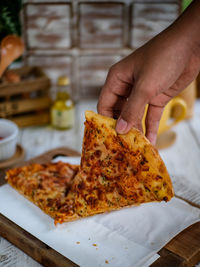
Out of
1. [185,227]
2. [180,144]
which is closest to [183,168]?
[180,144]

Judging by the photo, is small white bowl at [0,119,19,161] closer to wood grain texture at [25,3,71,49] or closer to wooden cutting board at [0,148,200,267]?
wooden cutting board at [0,148,200,267]

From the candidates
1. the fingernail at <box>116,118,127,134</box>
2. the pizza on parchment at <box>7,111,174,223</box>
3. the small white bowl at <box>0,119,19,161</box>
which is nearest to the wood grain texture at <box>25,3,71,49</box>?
the small white bowl at <box>0,119,19,161</box>

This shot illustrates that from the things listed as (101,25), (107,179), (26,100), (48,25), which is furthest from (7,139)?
(101,25)

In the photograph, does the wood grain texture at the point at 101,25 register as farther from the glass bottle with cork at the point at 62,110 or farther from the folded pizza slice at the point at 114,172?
the folded pizza slice at the point at 114,172

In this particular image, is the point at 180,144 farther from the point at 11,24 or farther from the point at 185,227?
the point at 11,24

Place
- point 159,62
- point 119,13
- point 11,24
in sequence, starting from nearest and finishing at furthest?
point 159,62
point 11,24
point 119,13

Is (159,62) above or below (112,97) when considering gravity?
above

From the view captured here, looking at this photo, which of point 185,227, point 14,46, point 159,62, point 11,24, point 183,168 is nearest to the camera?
point 159,62
